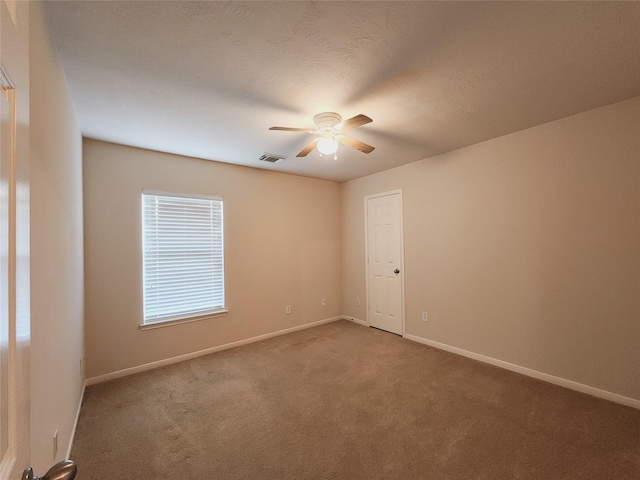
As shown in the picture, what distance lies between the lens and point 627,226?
232cm

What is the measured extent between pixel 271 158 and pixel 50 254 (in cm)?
253

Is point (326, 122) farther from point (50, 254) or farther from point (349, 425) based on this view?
point (349, 425)

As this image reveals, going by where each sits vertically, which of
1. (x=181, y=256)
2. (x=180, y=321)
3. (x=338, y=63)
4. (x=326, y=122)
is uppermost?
(x=338, y=63)

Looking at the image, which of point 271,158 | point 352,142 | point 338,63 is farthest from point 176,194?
point 338,63

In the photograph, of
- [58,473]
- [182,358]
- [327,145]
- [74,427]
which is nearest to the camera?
[58,473]

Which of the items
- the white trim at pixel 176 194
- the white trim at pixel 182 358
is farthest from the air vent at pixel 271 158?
the white trim at pixel 182 358

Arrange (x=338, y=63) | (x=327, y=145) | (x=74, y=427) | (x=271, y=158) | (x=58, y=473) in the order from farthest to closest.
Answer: (x=271, y=158) → (x=327, y=145) → (x=74, y=427) → (x=338, y=63) → (x=58, y=473)

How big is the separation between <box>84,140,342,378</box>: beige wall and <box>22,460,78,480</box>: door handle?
2.89 meters

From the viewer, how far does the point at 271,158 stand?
3605 millimetres

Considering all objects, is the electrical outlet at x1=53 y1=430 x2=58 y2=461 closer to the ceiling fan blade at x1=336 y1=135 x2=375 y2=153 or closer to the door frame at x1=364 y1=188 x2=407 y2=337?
the ceiling fan blade at x1=336 y1=135 x2=375 y2=153

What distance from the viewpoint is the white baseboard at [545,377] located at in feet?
7.68

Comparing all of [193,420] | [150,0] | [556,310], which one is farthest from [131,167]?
[556,310]

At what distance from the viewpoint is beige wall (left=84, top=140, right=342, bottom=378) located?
9.65 feet

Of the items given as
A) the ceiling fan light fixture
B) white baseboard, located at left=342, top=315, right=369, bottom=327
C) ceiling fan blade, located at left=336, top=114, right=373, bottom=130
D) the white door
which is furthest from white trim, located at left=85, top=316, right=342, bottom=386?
ceiling fan blade, located at left=336, top=114, right=373, bottom=130
